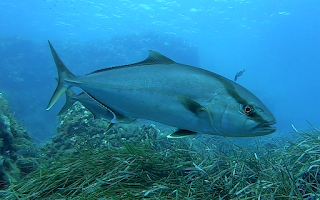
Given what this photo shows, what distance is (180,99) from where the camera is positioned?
79.0 inches

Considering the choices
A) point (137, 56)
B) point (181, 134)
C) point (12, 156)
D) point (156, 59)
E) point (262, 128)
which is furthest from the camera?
point (137, 56)

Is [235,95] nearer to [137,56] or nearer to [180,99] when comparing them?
[180,99]

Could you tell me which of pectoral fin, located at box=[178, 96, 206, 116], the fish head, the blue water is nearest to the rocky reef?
the blue water

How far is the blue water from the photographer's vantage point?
27591 mm

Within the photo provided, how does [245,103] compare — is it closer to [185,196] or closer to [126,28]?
[185,196]

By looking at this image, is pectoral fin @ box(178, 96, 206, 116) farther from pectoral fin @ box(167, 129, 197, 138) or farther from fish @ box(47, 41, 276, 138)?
pectoral fin @ box(167, 129, 197, 138)

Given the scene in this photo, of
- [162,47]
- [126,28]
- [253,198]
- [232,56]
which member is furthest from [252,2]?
[232,56]

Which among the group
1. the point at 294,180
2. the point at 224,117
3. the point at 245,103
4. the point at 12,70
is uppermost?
the point at 245,103

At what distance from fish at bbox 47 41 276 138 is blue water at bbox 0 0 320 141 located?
7222 millimetres

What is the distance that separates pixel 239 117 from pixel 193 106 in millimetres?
400

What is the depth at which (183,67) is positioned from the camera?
2.26 m

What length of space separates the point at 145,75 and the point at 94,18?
7209 centimetres

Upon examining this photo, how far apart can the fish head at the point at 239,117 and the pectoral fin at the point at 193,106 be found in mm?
83

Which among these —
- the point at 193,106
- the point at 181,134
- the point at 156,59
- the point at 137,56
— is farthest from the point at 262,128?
the point at 137,56
